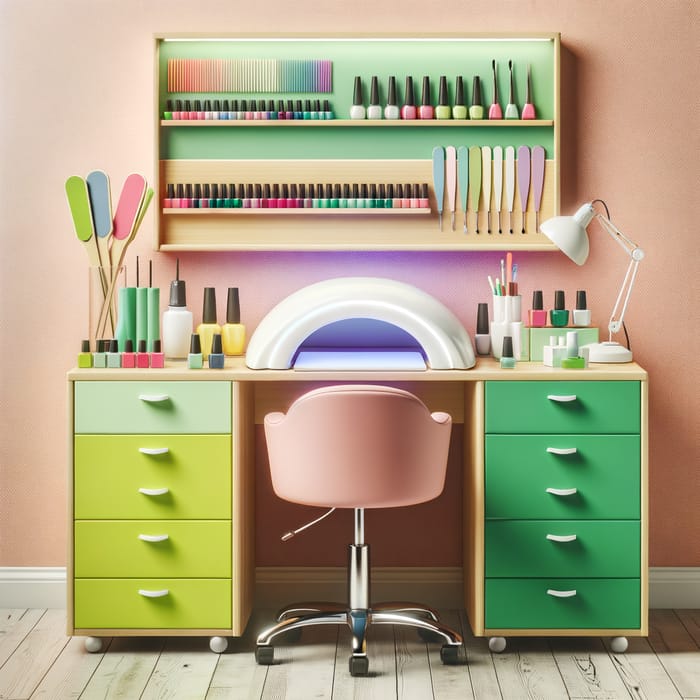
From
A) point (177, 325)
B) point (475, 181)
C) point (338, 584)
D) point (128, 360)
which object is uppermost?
point (475, 181)

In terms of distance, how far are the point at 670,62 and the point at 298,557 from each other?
6.82ft

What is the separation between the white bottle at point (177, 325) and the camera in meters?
3.02

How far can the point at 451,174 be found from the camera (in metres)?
3.15

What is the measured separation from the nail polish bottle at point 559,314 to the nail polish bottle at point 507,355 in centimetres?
27

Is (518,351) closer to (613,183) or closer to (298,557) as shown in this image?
(613,183)

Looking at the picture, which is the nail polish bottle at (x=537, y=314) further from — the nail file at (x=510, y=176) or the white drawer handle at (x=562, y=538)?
the white drawer handle at (x=562, y=538)

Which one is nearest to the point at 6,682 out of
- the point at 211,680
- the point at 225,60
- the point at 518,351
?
the point at 211,680

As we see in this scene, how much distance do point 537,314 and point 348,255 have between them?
2.19 feet

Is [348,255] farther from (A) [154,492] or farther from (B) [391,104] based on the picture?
(A) [154,492]

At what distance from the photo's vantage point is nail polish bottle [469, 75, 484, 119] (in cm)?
310

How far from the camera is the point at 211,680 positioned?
8.76ft

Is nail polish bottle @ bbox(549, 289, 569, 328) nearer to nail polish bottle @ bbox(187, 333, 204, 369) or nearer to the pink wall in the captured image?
the pink wall

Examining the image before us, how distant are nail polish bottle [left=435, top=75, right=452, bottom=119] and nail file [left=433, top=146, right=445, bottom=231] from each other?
10cm

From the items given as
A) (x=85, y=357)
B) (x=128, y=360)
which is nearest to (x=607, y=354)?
(x=128, y=360)
